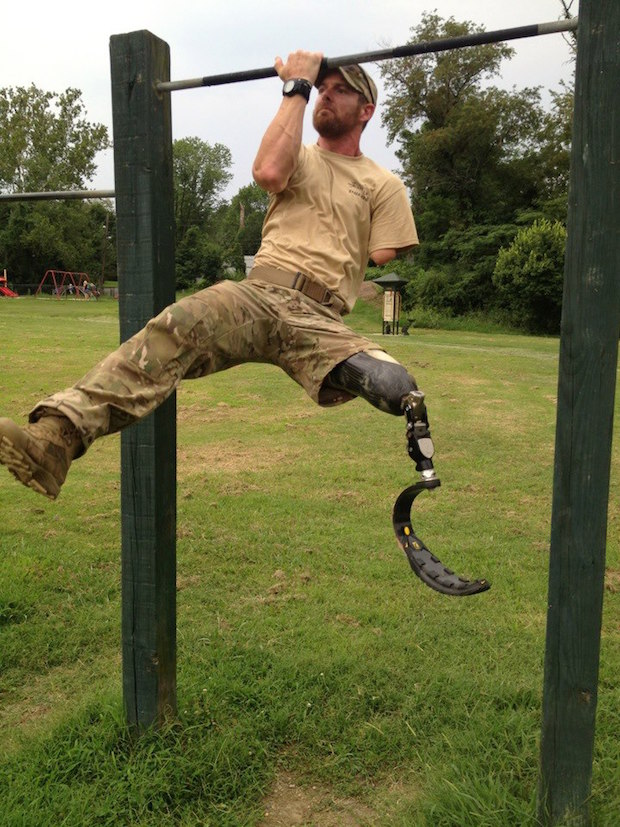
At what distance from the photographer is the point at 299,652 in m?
3.85

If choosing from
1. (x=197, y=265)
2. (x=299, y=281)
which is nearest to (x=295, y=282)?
(x=299, y=281)

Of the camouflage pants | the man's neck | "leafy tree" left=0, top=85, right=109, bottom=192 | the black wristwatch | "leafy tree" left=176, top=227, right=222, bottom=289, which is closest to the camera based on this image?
the camouflage pants

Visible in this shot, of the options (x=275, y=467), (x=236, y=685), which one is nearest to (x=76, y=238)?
(x=275, y=467)

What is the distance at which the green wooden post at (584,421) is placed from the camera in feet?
6.97

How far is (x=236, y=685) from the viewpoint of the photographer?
11.3 ft

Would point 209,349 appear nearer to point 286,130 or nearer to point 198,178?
point 286,130

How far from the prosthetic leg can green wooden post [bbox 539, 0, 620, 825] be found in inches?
13.7

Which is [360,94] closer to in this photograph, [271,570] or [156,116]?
[156,116]

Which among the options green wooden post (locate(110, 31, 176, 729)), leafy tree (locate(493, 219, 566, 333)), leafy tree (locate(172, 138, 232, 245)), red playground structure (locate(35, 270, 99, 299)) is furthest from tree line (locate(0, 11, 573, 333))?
green wooden post (locate(110, 31, 176, 729))

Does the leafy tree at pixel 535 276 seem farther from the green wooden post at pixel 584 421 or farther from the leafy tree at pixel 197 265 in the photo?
the green wooden post at pixel 584 421

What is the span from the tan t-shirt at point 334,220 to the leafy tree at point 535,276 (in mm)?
23044

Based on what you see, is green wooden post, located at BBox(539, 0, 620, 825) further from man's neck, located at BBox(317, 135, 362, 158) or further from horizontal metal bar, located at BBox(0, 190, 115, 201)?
horizontal metal bar, located at BBox(0, 190, 115, 201)

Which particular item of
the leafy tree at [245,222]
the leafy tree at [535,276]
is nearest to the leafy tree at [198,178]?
the leafy tree at [245,222]

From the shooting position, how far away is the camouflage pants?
83.0 inches
